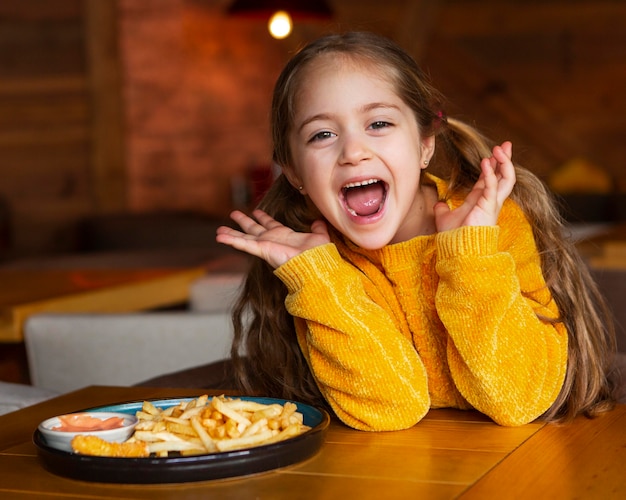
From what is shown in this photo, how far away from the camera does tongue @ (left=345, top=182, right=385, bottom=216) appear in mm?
1695

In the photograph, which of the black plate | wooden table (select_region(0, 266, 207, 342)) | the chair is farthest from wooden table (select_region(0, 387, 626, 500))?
wooden table (select_region(0, 266, 207, 342))

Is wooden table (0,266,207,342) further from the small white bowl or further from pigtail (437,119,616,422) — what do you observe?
the small white bowl

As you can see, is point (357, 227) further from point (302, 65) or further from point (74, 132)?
point (74, 132)

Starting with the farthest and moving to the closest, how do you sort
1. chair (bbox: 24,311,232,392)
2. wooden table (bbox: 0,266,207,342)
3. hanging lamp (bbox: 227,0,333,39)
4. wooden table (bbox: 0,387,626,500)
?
hanging lamp (bbox: 227,0,333,39)
wooden table (bbox: 0,266,207,342)
chair (bbox: 24,311,232,392)
wooden table (bbox: 0,387,626,500)

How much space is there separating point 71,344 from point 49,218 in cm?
392

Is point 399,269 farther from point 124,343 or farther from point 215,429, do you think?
point 124,343

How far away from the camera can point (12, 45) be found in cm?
623

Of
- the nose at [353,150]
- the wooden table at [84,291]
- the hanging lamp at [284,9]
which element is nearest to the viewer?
the nose at [353,150]

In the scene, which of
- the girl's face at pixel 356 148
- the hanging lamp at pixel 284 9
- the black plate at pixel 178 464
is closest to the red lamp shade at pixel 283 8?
the hanging lamp at pixel 284 9

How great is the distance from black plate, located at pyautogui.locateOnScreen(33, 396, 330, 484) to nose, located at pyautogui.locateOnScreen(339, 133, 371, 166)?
53cm

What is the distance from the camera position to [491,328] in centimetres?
148

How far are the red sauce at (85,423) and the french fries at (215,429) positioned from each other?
33 millimetres

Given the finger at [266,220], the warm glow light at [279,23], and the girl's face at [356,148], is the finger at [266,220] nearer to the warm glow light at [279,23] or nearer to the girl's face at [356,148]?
the girl's face at [356,148]

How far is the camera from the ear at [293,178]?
1.80m
